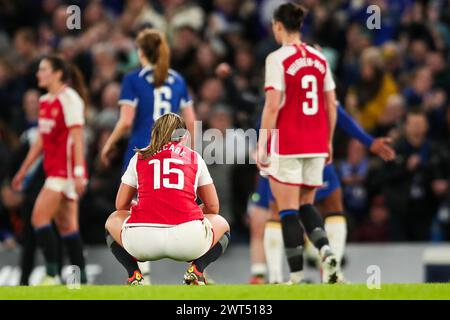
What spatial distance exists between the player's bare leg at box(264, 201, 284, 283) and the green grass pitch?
245 cm

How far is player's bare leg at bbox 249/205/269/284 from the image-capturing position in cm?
1257

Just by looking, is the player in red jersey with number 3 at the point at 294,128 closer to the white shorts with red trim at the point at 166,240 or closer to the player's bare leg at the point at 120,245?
the white shorts with red trim at the point at 166,240

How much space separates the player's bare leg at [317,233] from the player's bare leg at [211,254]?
822 millimetres

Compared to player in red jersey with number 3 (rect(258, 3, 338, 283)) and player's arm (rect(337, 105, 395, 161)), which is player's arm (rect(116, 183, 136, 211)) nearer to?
player in red jersey with number 3 (rect(258, 3, 338, 283))

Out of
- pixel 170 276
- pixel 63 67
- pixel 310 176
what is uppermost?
pixel 63 67

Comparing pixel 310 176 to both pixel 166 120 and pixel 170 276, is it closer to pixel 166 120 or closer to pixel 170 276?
pixel 166 120

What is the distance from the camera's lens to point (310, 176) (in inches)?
418

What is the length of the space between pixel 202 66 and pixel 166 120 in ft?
25.6

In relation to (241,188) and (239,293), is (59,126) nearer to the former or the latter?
(239,293)

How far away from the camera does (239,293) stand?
8.82 metres

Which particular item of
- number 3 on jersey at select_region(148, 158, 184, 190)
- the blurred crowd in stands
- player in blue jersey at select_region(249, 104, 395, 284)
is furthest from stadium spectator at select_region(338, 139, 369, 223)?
number 3 on jersey at select_region(148, 158, 184, 190)

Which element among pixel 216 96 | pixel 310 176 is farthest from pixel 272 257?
pixel 216 96
